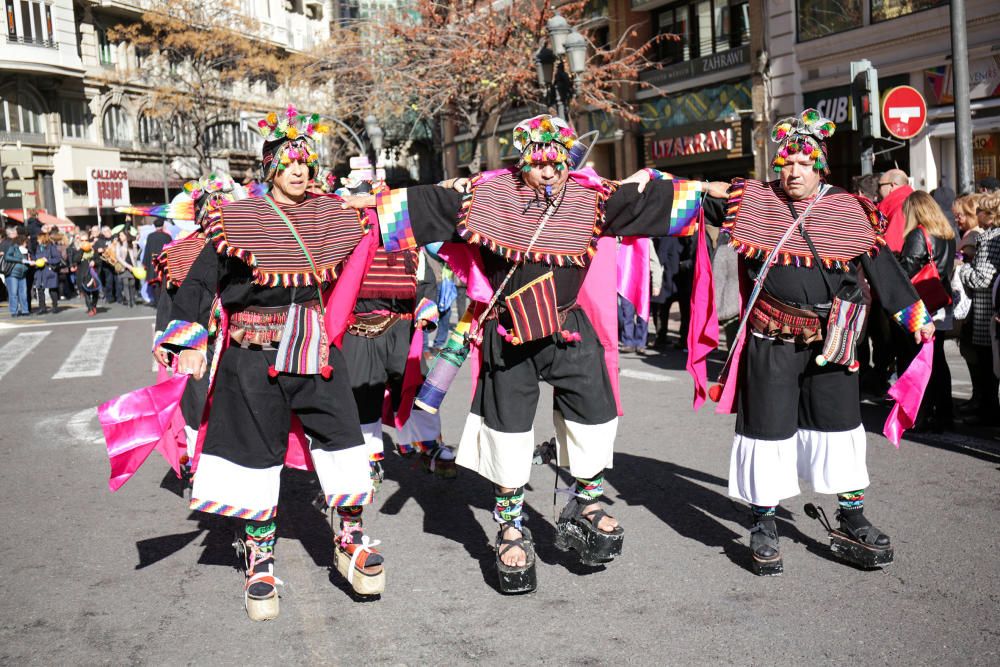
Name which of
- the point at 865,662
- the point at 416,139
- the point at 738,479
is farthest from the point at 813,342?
the point at 416,139

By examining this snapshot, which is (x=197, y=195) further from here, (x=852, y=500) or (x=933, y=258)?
(x=933, y=258)

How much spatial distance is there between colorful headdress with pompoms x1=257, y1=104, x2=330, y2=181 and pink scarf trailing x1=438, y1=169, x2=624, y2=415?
0.78 metres

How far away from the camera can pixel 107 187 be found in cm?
3466

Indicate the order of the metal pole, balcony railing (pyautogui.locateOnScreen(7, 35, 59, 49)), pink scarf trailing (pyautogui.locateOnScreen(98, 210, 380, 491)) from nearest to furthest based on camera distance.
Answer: pink scarf trailing (pyautogui.locateOnScreen(98, 210, 380, 491)) < the metal pole < balcony railing (pyautogui.locateOnScreen(7, 35, 59, 49))

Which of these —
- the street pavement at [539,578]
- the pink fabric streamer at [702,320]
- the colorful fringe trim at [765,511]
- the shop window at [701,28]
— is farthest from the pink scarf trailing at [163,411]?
the shop window at [701,28]

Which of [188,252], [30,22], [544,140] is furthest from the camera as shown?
[30,22]

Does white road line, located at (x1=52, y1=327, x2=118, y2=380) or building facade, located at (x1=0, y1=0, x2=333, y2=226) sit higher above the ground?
building facade, located at (x1=0, y1=0, x2=333, y2=226)

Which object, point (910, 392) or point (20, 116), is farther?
point (20, 116)

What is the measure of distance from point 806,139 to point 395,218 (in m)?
1.85

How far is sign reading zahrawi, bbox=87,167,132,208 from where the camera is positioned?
33469 mm

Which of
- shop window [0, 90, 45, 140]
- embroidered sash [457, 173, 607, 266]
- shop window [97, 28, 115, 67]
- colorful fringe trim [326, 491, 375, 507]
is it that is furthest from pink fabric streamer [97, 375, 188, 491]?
shop window [97, 28, 115, 67]

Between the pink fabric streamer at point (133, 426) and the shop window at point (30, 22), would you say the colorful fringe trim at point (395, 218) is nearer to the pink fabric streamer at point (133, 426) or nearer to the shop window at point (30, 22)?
the pink fabric streamer at point (133, 426)

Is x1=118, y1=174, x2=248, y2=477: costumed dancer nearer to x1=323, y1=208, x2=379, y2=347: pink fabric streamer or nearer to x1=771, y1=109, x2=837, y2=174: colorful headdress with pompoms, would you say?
x1=323, y1=208, x2=379, y2=347: pink fabric streamer

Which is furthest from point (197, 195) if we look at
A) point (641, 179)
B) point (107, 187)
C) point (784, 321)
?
point (107, 187)
